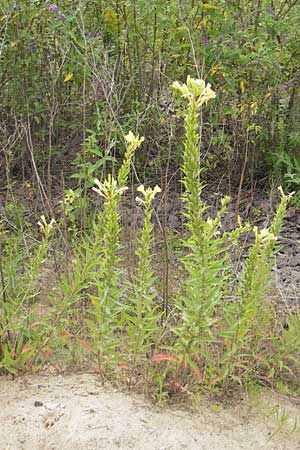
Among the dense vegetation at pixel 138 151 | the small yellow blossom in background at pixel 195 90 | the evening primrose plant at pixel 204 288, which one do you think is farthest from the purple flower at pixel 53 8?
the small yellow blossom in background at pixel 195 90

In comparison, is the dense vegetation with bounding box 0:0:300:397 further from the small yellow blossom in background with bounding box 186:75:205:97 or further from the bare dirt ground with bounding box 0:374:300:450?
the small yellow blossom in background with bounding box 186:75:205:97

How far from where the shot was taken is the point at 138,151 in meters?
5.45

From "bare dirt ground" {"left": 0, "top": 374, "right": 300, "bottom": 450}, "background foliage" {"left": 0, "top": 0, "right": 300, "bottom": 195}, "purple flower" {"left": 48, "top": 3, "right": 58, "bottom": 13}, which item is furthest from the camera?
"background foliage" {"left": 0, "top": 0, "right": 300, "bottom": 195}

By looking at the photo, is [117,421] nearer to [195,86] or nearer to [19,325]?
[19,325]

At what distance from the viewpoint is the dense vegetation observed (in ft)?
9.44

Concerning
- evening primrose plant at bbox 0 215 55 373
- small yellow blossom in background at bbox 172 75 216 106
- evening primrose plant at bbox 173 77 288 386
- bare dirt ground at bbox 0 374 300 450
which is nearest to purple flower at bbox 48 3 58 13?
evening primrose plant at bbox 0 215 55 373

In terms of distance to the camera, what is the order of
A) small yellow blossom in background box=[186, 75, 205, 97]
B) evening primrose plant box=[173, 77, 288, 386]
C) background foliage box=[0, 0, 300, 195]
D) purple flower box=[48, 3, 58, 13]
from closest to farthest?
small yellow blossom in background box=[186, 75, 205, 97]
evening primrose plant box=[173, 77, 288, 386]
purple flower box=[48, 3, 58, 13]
background foliage box=[0, 0, 300, 195]

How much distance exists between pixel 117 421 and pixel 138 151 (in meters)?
3.15

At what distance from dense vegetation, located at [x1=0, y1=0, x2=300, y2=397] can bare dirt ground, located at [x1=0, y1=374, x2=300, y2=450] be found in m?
0.11

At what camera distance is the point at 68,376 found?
2.95 meters

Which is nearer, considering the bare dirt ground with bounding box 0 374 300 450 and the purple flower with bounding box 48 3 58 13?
the bare dirt ground with bounding box 0 374 300 450

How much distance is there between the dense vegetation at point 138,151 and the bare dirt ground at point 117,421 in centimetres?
11

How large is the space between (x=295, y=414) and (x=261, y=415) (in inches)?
7.7

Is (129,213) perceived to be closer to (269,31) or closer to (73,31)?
(73,31)
